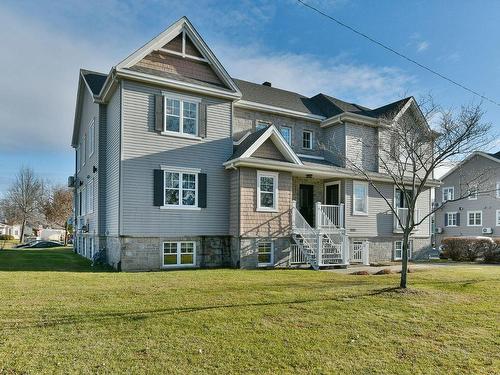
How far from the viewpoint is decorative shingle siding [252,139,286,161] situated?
587 inches

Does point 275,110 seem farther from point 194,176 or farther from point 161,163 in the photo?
point 161,163

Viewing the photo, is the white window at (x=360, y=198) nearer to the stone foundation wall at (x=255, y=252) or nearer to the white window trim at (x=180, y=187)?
the stone foundation wall at (x=255, y=252)

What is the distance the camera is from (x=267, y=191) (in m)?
15.1

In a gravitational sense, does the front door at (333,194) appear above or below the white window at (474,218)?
above

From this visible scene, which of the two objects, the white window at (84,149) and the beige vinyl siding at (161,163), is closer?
the beige vinyl siding at (161,163)

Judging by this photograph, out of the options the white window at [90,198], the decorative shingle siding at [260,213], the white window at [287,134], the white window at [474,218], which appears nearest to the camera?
the decorative shingle siding at [260,213]

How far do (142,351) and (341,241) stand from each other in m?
11.8

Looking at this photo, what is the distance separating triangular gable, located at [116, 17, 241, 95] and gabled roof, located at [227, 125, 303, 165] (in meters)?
2.17

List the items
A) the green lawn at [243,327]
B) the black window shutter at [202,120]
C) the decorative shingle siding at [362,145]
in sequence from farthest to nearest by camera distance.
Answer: the decorative shingle siding at [362,145]
the black window shutter at [202,120]
the green lawn at [243,327]

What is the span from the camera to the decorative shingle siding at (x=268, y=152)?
14.9 meters

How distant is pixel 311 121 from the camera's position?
1936cm

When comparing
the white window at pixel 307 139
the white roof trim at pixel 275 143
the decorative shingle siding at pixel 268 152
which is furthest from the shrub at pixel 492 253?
the decorative shingle siding at pixel 268 152

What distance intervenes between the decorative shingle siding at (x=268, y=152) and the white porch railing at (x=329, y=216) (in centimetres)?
265

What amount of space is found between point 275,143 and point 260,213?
2882 millimetres
